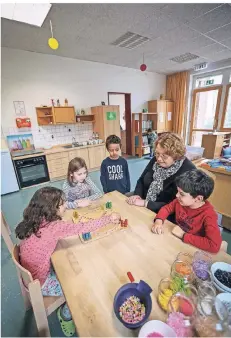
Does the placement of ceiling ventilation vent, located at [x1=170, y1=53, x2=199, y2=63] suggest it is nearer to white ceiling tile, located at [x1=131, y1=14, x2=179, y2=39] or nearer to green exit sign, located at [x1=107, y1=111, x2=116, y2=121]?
white ceiling tile, located at [x1=131, y1=14, x2=179, y2=39]

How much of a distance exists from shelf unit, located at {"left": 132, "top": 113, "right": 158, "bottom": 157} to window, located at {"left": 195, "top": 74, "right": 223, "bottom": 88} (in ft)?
5.92

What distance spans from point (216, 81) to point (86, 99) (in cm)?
419

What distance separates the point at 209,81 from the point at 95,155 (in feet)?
14.9

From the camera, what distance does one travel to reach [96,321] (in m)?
0.58

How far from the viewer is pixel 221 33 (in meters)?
3.04

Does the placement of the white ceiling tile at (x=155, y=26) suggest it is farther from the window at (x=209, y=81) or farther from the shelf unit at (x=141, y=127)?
the window at (x=209, y=81)

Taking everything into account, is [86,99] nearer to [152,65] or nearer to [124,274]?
[152,65]

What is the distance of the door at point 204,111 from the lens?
5311 millimetres

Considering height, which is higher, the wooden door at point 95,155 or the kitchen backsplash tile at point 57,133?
the kitchen backsplash tile at point 57,133

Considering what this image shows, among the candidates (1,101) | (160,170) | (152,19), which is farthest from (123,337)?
(1,101)

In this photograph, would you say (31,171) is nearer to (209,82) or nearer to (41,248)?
(41,248)

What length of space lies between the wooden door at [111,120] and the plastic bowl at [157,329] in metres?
4.33

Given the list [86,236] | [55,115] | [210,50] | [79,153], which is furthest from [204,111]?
[86,236]

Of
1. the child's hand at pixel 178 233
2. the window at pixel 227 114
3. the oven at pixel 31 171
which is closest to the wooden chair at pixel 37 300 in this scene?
the child's hand at pixel 178 233
